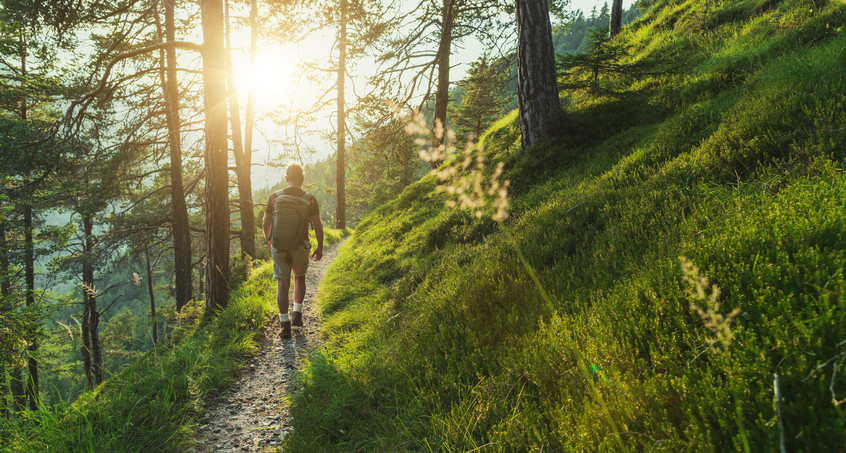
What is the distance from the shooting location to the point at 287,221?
18.8ft

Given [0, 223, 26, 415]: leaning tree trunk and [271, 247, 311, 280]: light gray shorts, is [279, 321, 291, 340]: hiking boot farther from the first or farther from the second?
[0, 223, 26, 415]: leaning tree trunk

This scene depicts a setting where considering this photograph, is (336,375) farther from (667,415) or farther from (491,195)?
(491,195)

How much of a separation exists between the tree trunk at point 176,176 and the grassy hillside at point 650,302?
1050 cm

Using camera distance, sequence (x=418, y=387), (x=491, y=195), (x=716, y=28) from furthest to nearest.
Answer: (x=716, y=28), (x=491, y=195), (x=418, y=387)

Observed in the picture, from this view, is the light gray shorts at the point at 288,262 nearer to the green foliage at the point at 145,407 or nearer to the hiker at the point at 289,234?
the hiker at the point at 289,234

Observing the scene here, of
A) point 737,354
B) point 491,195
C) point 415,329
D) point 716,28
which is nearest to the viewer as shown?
point 737,354

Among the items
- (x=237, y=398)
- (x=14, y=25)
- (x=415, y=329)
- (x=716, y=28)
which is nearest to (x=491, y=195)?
(x=415, y=329)

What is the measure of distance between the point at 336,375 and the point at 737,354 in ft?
11.2

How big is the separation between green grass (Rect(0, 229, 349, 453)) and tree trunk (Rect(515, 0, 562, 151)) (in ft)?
20.9

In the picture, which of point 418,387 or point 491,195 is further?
point 491,195

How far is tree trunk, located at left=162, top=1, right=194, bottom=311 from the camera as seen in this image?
12.0 meters

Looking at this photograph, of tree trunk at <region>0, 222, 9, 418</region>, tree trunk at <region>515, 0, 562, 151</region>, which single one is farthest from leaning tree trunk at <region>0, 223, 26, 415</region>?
tree trunk at <region>515, 0, 562, 151</region>

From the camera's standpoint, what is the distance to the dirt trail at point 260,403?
3.22 meters

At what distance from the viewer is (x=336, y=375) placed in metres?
3.79
